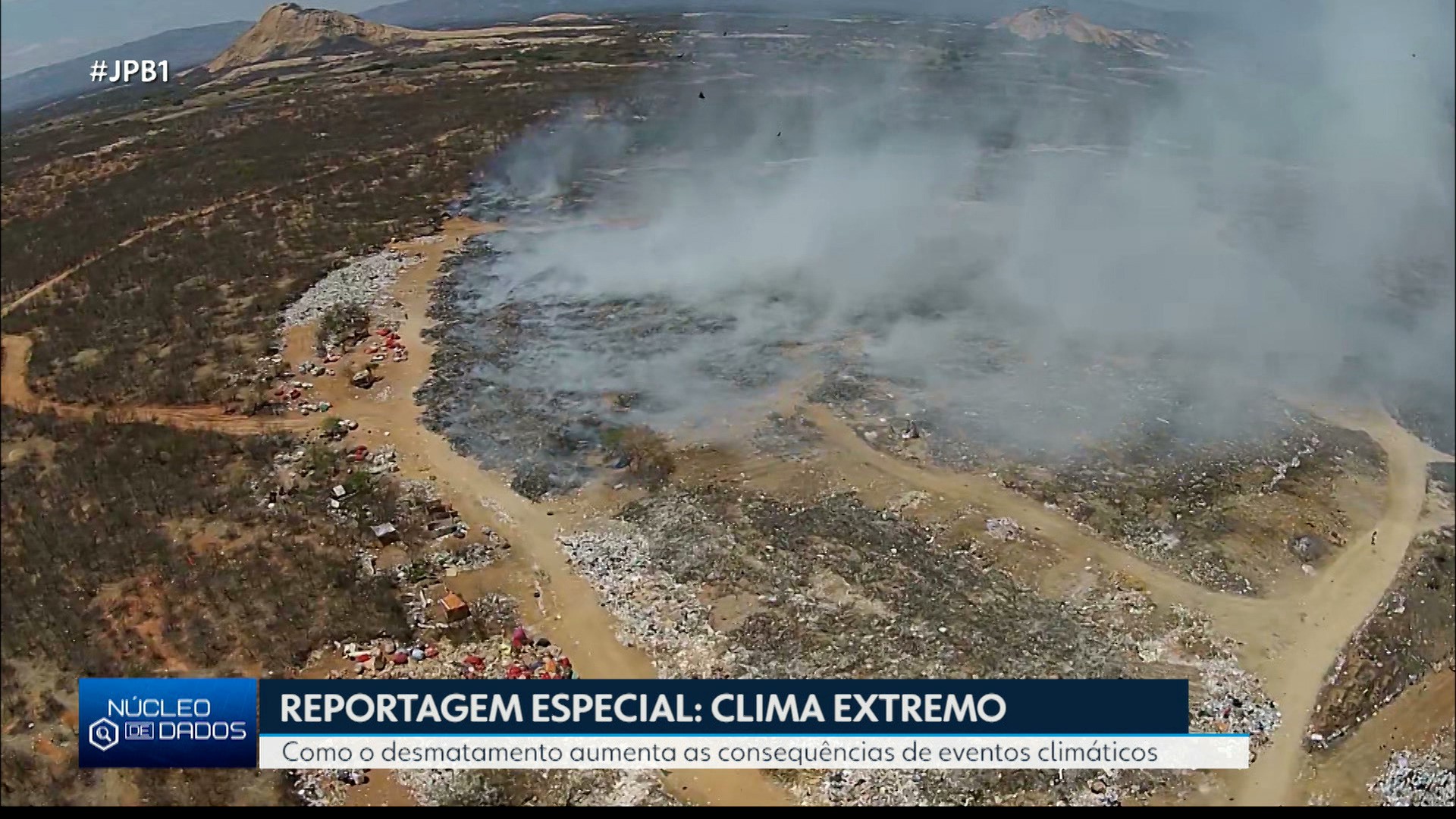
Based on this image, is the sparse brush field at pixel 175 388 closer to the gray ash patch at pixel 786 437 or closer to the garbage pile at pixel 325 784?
the garbage pile at pixel 325 784

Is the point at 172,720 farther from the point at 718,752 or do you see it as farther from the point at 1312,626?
the point at 1312,626

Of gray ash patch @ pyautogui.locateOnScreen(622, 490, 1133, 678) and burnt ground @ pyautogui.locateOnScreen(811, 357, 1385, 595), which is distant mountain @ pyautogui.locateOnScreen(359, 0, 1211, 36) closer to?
burnt ground @ pyautogui.locateOnScreen(811, 357, 1385, 595)

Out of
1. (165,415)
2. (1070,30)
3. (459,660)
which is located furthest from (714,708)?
(1070,30)

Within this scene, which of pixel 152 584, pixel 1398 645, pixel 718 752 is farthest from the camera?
pixel 152 584

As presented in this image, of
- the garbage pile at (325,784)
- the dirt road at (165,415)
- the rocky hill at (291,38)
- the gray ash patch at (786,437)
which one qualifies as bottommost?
the garbage pile at (325,784)

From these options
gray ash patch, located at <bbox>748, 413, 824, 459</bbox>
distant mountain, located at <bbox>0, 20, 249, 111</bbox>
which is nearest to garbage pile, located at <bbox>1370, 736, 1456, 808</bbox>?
gray ash patch, located at <bbox>748, 413, 824, 459</bbox>

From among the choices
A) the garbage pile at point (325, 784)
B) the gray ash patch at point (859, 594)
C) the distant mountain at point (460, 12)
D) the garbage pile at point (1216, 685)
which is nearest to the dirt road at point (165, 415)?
the gray ash patch at point (859, 594)
